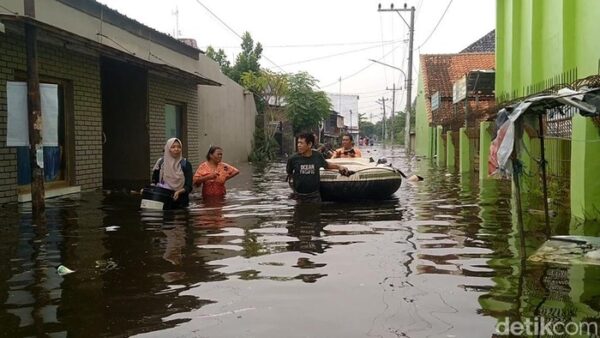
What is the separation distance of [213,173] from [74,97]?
3.65m

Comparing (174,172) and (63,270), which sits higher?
(174,172)

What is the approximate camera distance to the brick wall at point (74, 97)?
1019cm

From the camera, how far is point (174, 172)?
393 inches

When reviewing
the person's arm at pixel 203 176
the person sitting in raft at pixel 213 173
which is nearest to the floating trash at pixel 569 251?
the person sitting in raft at pixel 213 173

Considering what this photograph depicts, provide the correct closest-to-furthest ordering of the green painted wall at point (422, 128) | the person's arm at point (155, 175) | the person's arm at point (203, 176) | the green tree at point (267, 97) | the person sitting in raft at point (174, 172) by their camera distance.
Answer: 1. the person sitting in raft at point (174, 172)
2. the person's arm at point (155, 175)
3. the person's arm at point (203, 176)
4. the green tree at point (267, 97)
5. the green painted wall at point (422, 128)

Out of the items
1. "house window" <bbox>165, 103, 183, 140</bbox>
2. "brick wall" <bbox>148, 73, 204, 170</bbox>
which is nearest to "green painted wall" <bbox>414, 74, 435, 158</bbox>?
"brick wall" <bbox>148, 73, 204, 170</bbox>

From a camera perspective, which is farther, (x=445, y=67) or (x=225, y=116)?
(x=445, y=67)

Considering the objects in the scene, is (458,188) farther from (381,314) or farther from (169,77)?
(381,314)

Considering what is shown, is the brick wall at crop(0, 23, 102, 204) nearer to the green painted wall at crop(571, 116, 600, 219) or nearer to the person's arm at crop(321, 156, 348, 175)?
the person's arm at crop(321, 156, 348, 175)

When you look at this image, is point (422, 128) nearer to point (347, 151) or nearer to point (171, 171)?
point (347, 151)

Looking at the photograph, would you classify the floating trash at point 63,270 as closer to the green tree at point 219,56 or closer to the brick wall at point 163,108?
the brick wall at point 163,108

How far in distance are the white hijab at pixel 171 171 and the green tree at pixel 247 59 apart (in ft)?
91.8

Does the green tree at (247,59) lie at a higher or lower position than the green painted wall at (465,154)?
higher

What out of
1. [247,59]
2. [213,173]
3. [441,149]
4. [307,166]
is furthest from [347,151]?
[247,59]
